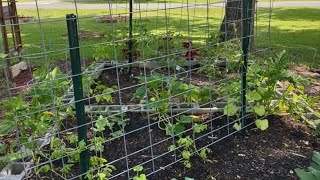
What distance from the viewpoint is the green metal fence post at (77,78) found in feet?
6.84

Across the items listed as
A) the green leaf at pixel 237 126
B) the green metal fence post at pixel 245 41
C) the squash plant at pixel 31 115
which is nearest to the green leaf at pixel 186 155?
the green leaf at pixel 237 126

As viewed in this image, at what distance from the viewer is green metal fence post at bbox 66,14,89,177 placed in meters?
2.09

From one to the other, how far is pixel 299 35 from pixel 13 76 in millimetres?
5325

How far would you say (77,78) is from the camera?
2.18 metres

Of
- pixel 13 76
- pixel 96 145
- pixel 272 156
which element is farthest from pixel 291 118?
pixel 13 76

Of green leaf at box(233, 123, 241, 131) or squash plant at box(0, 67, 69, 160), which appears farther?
green leaf at box(233, 123, 241, 131)

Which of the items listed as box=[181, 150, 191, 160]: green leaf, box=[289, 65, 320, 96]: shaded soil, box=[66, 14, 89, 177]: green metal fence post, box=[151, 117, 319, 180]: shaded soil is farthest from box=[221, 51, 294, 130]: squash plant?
box=[66, 14, 89, 177]: green metal fence post

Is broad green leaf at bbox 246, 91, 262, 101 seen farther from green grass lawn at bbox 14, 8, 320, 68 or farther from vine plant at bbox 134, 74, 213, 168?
green grass lawn at bbox 14, 8, 320, 68

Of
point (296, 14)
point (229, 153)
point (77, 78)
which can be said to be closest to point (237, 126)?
point (229, 153)

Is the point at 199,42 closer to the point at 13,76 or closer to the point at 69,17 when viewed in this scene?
the point at 13,76

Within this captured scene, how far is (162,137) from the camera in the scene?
3145 mm

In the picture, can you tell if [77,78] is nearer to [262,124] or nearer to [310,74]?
[262,124]

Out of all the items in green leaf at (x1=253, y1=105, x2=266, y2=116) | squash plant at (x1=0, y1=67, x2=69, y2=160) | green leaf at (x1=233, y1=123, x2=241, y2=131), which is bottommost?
green leaf at (x1=233, y1=123, x2=241, y2=131)

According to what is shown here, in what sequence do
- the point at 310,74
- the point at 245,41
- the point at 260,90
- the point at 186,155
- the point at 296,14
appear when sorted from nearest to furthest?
the point at 186,155, the point at 245,41, the point at 260,90, the point at 310,74, the point at 296,14
